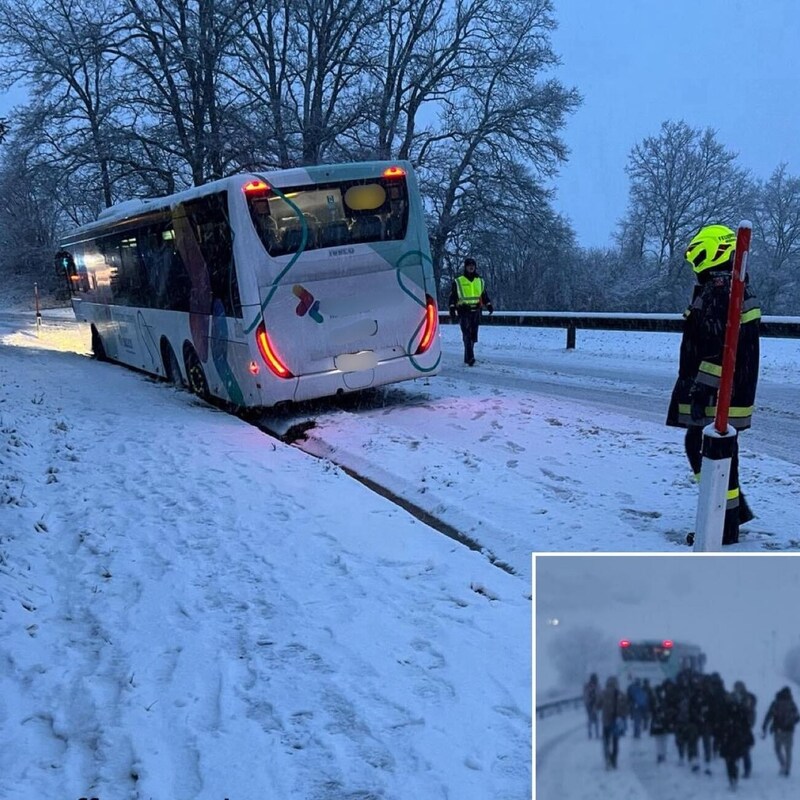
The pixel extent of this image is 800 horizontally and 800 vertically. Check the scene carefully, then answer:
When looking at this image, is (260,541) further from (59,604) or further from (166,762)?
(166,762)

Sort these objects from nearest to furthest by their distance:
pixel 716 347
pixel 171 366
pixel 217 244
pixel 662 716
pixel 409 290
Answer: pixel 662 716 → pixel 716 347 → pixel 217 244 → pixel 409 290 → pixel 171 366

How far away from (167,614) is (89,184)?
74.4 ft

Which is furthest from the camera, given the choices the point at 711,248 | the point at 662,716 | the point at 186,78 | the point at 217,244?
the point at 186,78

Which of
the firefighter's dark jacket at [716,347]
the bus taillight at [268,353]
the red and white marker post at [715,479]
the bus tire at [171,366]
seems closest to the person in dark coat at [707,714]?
the red and white marker post at [715,479]

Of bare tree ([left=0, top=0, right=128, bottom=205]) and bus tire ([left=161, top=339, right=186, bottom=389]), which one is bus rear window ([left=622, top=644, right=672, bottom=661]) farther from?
bare tree ([left=0, top=0, right=128, bottom=205])

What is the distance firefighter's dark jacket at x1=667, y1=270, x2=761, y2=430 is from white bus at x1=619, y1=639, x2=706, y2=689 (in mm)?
3028

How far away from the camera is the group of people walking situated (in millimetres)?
1392

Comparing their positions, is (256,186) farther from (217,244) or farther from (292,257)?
(217,244)

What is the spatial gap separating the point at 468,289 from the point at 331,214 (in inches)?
228

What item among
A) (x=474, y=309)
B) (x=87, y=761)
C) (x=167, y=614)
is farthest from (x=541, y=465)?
(x=474, y=309)

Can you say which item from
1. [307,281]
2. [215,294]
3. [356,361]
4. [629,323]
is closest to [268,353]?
[307,281]

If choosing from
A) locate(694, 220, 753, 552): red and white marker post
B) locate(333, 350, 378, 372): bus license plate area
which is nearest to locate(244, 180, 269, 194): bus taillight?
locate(333, 350, 378, 372): bus license plate area

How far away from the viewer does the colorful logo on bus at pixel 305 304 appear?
30.7 feet

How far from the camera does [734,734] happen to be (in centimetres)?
140
